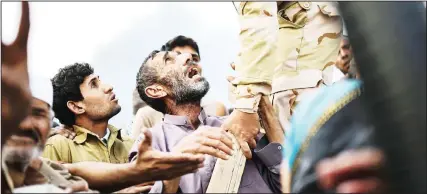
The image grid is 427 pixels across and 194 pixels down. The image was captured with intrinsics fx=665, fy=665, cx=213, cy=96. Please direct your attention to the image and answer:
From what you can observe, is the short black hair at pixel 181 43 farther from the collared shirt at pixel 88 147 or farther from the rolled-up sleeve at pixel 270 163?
the rolled-up sleeve at pixel 270 163

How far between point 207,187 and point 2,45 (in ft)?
2.21

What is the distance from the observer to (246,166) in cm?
191

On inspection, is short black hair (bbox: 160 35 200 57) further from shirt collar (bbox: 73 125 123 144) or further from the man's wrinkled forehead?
the man's wrinkled forehead

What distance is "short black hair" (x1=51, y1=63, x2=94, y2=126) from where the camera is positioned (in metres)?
2.94

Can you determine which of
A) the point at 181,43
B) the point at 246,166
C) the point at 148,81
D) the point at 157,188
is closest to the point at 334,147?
the point at 157,188

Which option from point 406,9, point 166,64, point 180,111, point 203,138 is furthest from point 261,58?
point 406,9

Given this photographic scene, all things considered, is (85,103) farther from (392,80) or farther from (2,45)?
(392,80)

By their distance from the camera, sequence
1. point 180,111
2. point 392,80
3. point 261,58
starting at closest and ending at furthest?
point 392,80
point 261,58
point 180,111

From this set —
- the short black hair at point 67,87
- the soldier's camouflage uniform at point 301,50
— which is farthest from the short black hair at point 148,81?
the soldier's camouflage uniform at point 301,50

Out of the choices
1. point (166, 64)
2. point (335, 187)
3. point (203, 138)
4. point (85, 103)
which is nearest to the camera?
point (335, 187)

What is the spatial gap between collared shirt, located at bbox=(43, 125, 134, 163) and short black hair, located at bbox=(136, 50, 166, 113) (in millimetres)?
280

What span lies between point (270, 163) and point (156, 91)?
754 millimetres

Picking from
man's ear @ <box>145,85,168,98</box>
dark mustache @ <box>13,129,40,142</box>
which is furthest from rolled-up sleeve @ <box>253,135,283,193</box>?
dark mustache @ <box>13,129,40,142</box>

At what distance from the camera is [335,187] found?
0.93 metres
